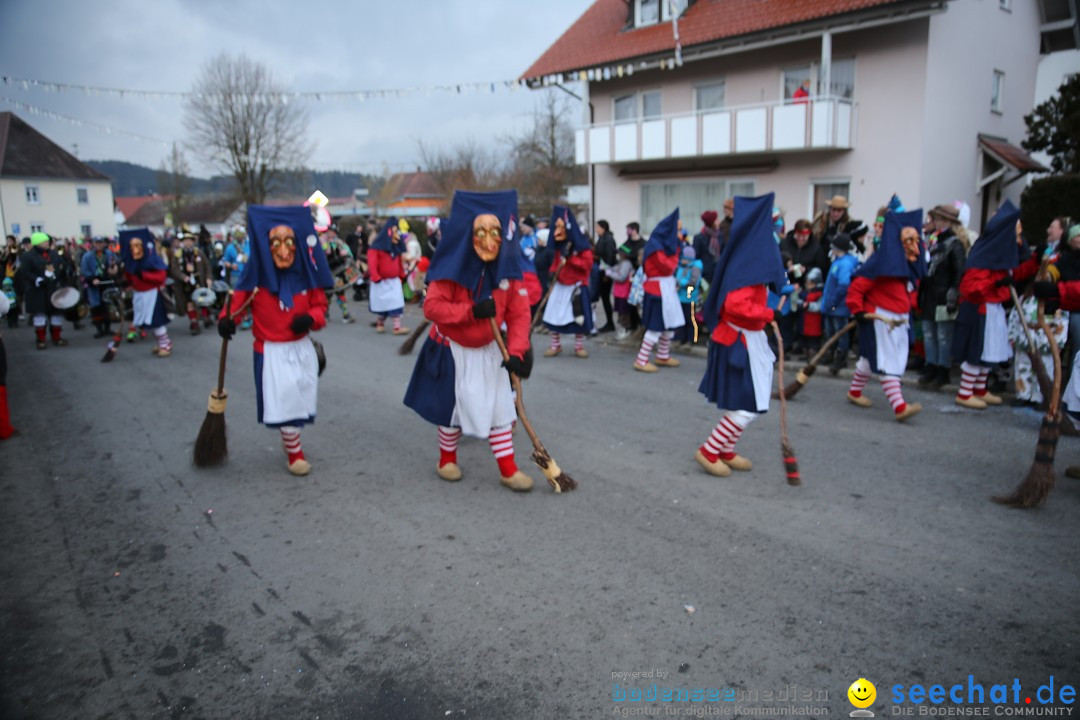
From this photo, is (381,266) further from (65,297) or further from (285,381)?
(285,381)

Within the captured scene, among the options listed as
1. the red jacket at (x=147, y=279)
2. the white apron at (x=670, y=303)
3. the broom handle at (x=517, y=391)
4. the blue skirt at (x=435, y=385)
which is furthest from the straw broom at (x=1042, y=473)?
the red jacket at (x=147, y=279)

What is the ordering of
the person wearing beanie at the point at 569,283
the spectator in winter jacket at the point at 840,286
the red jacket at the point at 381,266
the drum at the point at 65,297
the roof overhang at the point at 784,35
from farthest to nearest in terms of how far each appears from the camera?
the roof overhang at the point at 784,35 → the red jacket at the point at 381,266 → the drum at the point at 65,297 → the person wearing beanie at the point at 569,283 → the spectator in winter jacket at the point at 840,286

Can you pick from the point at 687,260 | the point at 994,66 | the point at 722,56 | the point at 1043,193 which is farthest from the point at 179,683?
the point at 994,66

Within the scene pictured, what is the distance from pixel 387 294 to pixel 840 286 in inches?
295

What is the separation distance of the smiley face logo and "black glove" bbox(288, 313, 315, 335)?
4.35 meters

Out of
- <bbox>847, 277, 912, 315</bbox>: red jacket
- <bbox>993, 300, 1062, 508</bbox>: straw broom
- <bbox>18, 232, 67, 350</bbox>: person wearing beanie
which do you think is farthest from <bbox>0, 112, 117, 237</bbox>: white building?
<bbox>993, 300, 1062, 508</bbox>: straw broom

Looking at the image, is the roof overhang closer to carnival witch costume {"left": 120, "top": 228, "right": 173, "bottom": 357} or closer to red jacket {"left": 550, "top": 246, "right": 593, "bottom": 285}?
red jacket {"left": 550, "top": 246, "right": 593, "bottom": 285}

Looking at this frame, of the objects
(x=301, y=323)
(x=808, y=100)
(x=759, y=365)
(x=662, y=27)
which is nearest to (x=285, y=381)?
(x=301, y=323)

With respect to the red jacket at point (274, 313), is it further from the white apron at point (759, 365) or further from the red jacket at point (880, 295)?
the red jacket at point (880, 295)

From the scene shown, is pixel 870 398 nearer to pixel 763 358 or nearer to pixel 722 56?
pixel 763 358

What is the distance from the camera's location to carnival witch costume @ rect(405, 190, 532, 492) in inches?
199

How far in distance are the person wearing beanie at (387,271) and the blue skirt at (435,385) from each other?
7.48 meters

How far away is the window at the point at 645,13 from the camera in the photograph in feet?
70.8

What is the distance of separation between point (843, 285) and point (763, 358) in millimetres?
3881
